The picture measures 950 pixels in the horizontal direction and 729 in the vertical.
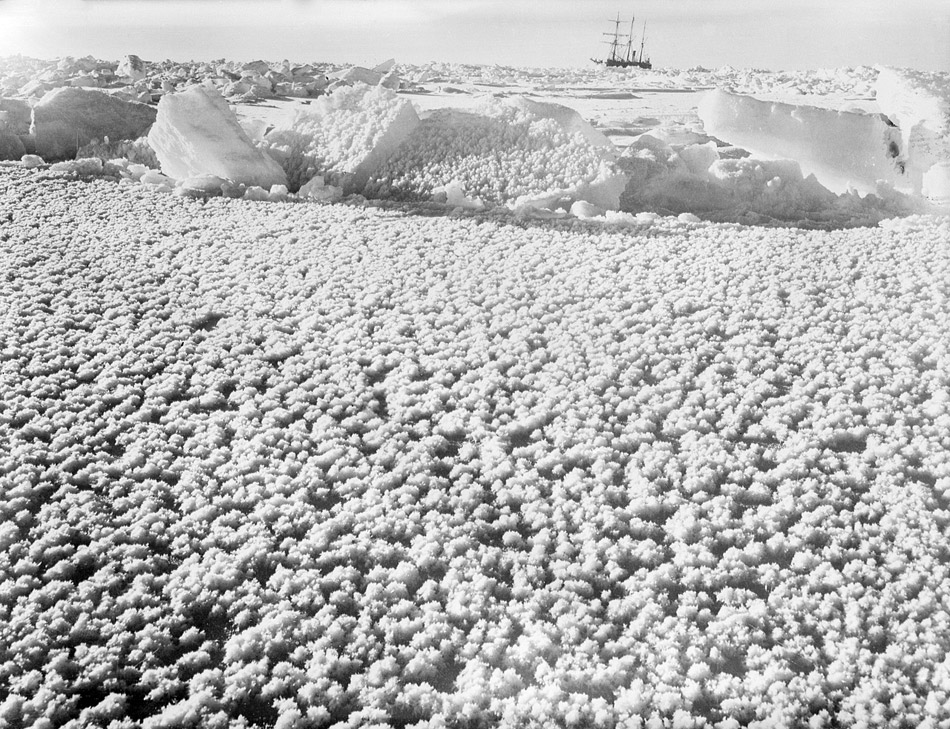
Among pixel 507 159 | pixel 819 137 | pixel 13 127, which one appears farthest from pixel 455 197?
pixel 13 127

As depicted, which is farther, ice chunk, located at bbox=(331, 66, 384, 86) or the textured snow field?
ice chunk, located at bbox=(331, 66, 384, 86)

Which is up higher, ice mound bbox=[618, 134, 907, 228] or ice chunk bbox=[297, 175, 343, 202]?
ice mound bbox=[618, 134, 907, 228]

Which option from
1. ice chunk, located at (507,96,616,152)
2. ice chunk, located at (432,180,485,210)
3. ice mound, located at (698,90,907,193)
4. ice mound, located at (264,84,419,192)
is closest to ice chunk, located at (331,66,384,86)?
ice mound, located at (264,84,419,192)

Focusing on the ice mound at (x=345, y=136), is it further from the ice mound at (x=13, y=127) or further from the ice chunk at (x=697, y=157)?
the ice mound at (x=13, y=127)

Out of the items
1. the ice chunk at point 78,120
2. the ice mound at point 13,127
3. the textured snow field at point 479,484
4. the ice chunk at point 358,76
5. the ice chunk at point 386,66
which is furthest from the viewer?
the ice chunk at point 386,66

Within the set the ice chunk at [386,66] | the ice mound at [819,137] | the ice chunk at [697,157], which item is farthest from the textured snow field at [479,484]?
the ice chunk at [386,66]

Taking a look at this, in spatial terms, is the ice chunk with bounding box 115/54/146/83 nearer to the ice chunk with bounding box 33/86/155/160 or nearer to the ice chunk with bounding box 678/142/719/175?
the ice chunk with bounding box 33/86/155/160
